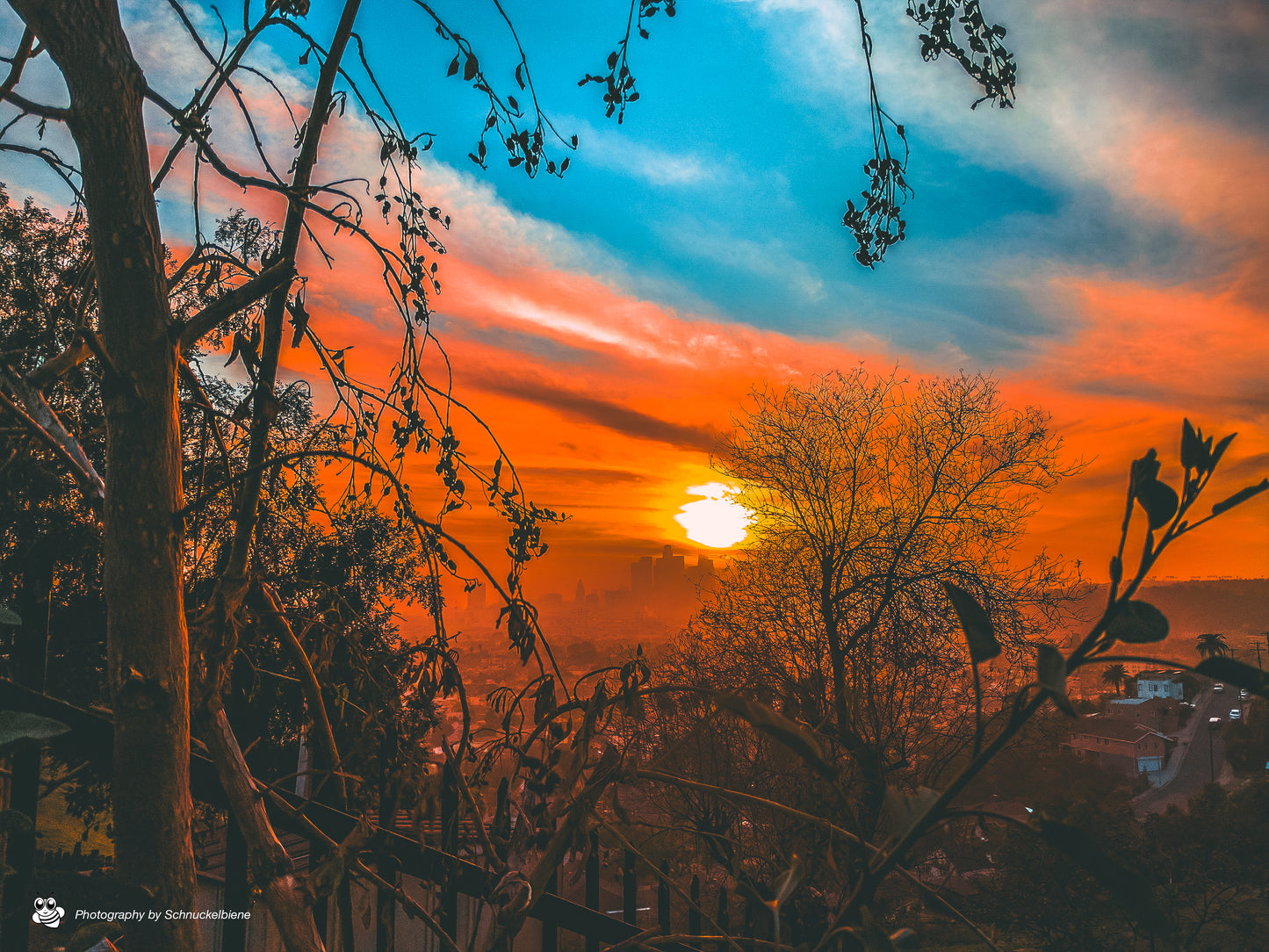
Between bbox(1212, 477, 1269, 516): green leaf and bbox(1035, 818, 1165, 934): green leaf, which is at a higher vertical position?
bbox(1212, 477, 1269, 516): green leaf

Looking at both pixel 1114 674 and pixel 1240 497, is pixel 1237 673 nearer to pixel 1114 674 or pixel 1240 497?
pixel 1240 497

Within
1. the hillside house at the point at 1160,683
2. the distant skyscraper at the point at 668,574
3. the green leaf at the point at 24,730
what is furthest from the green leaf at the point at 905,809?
the distant skyscraper at the point at 668,574

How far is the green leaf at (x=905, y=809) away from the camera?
42cm

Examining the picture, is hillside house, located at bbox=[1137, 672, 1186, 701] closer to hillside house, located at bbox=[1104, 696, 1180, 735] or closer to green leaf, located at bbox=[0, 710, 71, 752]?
hillside house, located at bbox=[1104, 696, 1180, 735]

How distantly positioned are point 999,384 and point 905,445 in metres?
1.55

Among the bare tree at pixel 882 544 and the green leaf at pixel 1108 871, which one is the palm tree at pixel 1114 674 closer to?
the green leaf at pixel 1108 871

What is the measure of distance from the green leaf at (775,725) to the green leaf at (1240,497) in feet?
0.99

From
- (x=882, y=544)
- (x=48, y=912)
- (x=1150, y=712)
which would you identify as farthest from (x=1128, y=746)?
(x=48, y=912)

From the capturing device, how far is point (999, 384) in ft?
30.6

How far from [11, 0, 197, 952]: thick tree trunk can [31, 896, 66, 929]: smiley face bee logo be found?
276 millimetres

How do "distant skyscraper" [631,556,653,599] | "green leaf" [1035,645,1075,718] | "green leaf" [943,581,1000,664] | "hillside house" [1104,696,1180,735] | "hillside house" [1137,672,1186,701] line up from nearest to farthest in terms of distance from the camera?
1. "green leaf" [1035,645,1075,718]
2. "green leaf" [943,581,1000,664]
3. "hillside house" [1137,672,1186,701]
4. "distant skyscraper" [631,556,653,599]
5. "hillside house" [1104,696,1180,735]

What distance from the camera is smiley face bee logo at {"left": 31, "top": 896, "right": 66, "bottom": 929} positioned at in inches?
39.4

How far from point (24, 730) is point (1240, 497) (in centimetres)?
89

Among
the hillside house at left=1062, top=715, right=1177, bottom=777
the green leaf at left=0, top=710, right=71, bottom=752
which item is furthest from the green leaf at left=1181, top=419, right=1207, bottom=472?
the hillside house at left=1062, top=715, right=1177, bottom=777
